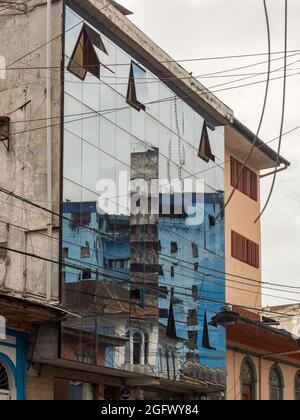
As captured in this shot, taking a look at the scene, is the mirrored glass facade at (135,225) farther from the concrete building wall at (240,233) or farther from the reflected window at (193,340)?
the concrete building wall at (240,233)

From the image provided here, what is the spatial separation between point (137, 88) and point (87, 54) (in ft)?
9.29

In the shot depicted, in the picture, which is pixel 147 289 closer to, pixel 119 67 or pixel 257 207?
pixel 119 67

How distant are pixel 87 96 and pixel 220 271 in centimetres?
999

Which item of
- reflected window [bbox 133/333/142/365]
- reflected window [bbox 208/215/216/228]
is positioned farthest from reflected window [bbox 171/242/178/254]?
reflected window [bbox 133/333/142/365]

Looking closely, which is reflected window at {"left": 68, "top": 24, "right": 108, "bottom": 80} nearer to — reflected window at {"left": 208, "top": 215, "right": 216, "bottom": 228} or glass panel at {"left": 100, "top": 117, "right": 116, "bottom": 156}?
glass panel at {"left": 100, "top": 117, "right": 116, "bottom": 156}

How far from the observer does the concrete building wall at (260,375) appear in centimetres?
3412

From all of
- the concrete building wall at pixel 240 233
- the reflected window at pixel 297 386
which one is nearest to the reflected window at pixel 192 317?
the concrete building wall at pixel 240 233

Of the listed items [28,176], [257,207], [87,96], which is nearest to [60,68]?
[87,96]

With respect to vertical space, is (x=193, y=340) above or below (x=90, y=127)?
below

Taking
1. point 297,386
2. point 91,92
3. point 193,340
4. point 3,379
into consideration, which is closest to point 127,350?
point 3,379

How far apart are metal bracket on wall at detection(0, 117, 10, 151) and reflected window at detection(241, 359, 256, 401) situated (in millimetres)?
14816

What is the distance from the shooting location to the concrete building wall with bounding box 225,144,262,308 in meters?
35.3

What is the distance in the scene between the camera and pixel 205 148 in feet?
107

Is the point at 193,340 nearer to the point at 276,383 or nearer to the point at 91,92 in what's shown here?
the point at 91,92
